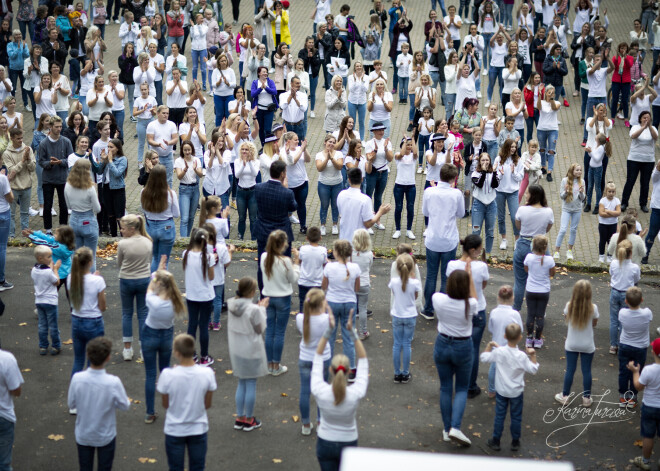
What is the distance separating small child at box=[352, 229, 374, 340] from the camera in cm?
998

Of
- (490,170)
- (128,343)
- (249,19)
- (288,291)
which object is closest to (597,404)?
(288,291)

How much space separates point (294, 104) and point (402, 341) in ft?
26.5

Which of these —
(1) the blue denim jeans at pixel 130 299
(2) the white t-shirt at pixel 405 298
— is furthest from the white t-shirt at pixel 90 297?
(2) the white t-shirt at pixel 405 298

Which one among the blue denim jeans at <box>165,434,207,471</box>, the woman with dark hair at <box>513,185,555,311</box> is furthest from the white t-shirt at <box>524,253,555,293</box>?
the blue denim jeans at <box>165,434,207,471</box>

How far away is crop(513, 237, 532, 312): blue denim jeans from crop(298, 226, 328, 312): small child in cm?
271

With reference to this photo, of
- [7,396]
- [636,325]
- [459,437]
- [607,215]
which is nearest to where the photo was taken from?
[7,396]

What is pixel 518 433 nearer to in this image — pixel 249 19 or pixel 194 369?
pixel 194 369

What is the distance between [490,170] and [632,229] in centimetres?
242

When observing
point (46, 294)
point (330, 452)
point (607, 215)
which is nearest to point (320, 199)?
point (607, 215)

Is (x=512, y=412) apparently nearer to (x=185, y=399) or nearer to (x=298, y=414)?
(x=298, y=414)

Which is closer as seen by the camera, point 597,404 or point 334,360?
point 334,360

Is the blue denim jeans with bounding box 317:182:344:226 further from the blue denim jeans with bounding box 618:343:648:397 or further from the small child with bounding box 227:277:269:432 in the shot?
the blue denim jeans with bounding box 618:343:648:397

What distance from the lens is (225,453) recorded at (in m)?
8.23

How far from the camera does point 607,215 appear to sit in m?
12.8
